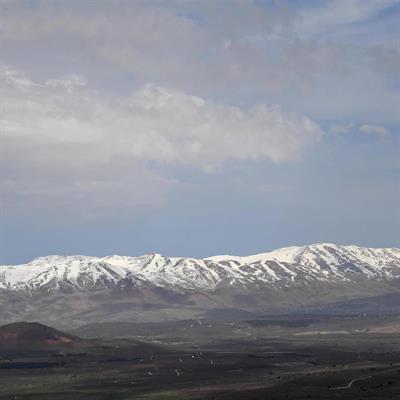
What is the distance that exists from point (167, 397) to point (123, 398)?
903cm

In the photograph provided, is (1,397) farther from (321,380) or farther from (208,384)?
(321,380)

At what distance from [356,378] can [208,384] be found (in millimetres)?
31895

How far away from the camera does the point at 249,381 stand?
196375 millimetres

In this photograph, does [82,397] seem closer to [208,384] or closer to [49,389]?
[49,389]

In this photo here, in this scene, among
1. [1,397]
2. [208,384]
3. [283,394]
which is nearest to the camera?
[283,394]

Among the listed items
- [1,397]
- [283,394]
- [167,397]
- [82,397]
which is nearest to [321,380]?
[283,394]

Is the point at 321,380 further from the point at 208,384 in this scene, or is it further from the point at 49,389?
the point at 49,389

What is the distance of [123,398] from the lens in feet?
573

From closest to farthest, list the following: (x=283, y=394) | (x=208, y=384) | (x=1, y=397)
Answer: (x=283, y=394) < (x=1, y=397) < (x=208, y=384)

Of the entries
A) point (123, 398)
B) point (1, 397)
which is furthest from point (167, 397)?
point (1, 397)

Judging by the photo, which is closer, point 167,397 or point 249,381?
point 167,397

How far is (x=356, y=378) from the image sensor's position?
190 metres

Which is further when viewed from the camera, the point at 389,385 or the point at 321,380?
the point at 321,380

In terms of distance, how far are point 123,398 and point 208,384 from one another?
25.1m
